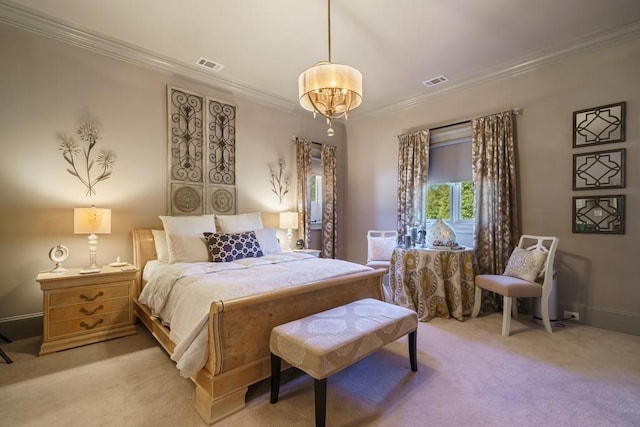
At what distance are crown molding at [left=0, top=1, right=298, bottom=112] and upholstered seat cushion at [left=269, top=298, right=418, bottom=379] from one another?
337 centimetres

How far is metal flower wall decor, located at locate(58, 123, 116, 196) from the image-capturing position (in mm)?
2859

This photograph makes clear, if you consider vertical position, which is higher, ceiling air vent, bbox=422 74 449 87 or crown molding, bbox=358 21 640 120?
ceiling air vent, bbox=422 74 449 87

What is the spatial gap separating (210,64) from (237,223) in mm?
1992

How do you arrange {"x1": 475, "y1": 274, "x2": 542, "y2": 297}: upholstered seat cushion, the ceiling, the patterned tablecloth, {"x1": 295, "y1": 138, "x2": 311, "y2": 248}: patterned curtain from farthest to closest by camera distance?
{"x1": 295, "y1": 138, "x2": 311, "y2": 248}: patterned curtain
the patterned tablecloth
{"x1": 475, "y1": 274, "x2": 542, "y2": 297}: upholstered seat cushion
the ceiling

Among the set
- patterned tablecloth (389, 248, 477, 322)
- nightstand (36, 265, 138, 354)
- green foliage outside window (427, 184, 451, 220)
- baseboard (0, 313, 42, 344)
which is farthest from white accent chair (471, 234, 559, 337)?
baseboard (0, 313, 42, 344)

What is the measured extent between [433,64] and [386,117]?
1410mm

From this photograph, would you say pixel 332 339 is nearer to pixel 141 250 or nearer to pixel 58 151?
pixel 141 250

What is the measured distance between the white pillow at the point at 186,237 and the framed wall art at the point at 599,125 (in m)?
4.23

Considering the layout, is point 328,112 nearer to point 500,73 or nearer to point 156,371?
point 156,371

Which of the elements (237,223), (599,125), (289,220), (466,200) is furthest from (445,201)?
(237,223)

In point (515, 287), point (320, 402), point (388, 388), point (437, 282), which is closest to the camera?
point (320, 402)

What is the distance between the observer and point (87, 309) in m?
2.56

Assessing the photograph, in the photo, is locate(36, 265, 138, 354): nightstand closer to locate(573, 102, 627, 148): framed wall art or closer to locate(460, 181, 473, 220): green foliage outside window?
locate(460, 181, 473, 220): green foliage outside window

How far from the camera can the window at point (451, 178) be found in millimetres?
3975
